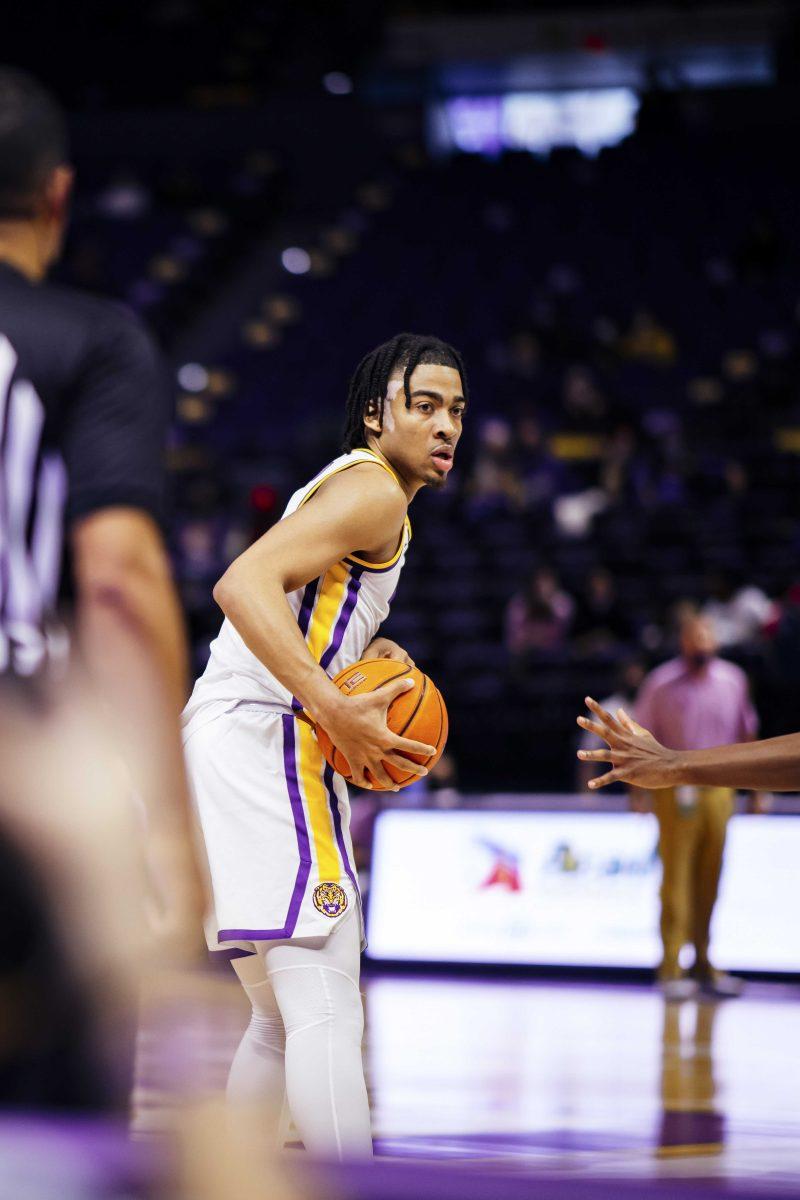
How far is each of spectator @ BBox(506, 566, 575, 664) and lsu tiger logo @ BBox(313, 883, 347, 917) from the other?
31.0 feet

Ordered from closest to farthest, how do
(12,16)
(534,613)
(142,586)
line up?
(142,586) < (534,613) < (12,16)

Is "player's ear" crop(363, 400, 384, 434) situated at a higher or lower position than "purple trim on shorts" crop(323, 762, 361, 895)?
higher

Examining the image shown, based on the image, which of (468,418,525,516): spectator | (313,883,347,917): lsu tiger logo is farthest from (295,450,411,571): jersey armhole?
(468,418,525,516): spectator

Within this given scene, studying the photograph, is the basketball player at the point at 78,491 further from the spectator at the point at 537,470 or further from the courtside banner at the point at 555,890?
the spectator at the point at 537,470

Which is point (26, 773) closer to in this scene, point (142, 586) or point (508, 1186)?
point (142, 586)

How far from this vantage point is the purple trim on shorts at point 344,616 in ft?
10.7

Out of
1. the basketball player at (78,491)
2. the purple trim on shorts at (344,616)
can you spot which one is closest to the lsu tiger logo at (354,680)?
the purple trim on shorts at (344,616)

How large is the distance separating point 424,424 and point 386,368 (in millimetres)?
184

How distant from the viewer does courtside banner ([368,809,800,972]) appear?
9.09 m

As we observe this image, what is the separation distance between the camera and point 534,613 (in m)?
12.7

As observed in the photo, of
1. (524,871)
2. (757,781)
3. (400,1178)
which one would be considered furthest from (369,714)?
(524,871)

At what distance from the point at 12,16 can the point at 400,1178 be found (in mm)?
26432

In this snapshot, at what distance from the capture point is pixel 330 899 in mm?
3072

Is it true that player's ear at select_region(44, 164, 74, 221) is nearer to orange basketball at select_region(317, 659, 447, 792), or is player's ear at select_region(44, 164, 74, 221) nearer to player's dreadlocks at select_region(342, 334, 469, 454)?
orange basketball at select_region(317, 659, 447, 792)
